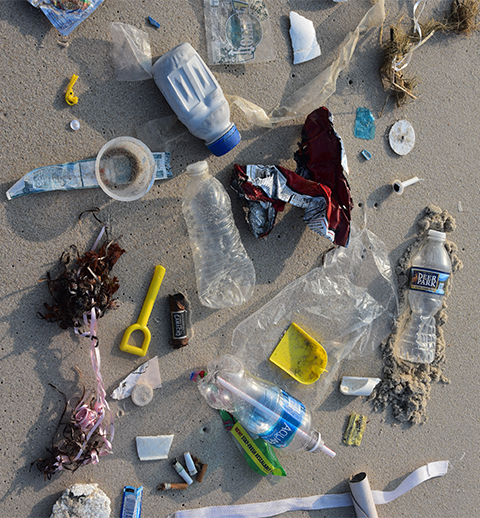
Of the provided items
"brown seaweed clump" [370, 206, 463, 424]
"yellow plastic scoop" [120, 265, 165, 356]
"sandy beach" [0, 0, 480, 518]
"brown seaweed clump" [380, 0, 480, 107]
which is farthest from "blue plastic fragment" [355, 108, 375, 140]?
"yellow plastic scoop" [120, 265, 165, 356]

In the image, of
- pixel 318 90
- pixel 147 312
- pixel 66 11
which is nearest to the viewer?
pixel 66 11

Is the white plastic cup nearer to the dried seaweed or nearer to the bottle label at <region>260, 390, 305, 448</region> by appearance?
the dried seaweed

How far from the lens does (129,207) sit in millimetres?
1338

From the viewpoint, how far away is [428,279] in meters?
1.54

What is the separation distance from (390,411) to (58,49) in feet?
5.75

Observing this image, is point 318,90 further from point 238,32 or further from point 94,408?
point 94,408

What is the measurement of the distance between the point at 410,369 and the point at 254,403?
0.68 meters

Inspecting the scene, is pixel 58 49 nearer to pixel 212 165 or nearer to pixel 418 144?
pixel 212 165

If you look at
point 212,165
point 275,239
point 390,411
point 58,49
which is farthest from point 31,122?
point 390,411

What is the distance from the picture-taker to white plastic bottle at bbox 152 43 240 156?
1.25m

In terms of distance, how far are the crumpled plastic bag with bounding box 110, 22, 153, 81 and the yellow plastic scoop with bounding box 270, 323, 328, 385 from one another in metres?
1.02

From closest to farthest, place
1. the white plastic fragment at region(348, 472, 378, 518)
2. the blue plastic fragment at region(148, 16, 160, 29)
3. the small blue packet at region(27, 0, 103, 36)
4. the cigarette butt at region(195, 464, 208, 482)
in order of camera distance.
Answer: the small blue packet at region(27, 0, 103, 36) < the blue plastic fragment at region(148, 16, 160, 29) < the cigarette butt at region(195, 464, 208, 482) < the white plastic fragment at region(348, 472, 378, 518)

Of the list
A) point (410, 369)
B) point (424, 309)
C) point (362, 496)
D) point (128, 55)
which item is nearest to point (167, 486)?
point (362, 496)

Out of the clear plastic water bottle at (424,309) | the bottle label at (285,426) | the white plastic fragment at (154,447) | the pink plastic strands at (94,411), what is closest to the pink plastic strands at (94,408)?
the pink plastic strands at (94,411)
